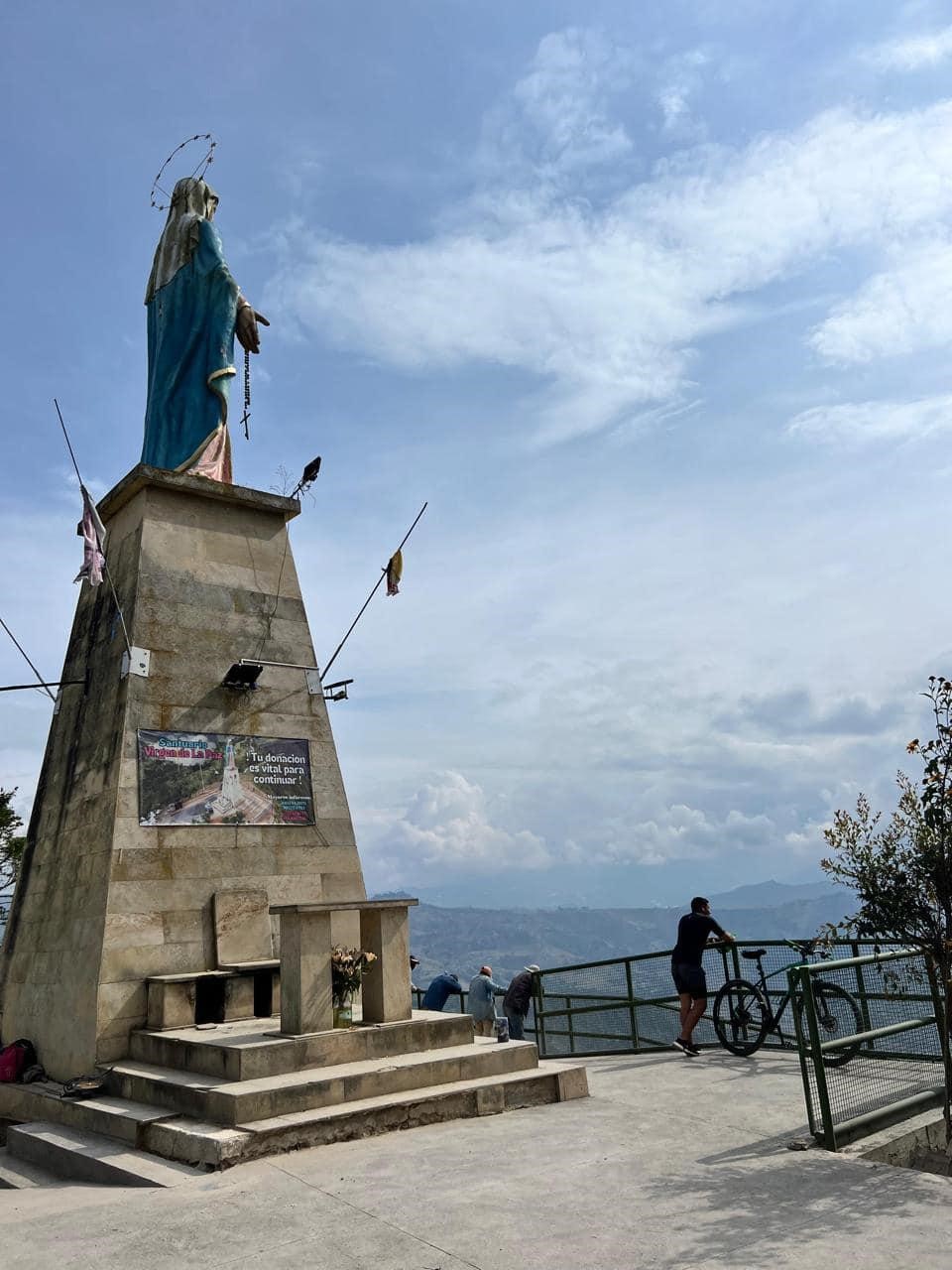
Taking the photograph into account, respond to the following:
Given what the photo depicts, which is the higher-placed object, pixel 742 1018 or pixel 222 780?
pixel 222 780

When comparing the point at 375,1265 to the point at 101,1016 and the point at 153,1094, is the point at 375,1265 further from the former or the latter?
the point at 101,1016

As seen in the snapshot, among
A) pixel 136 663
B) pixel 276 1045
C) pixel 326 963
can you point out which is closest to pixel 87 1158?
pixel 276 1045

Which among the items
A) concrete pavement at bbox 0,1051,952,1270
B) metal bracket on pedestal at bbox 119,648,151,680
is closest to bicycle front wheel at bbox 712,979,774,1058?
concrete pavement at bbox 0,1051,952,1270

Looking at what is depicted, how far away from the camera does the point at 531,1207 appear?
235 inches

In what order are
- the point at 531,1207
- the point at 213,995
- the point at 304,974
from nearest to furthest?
1. the point at 531,1207
2. the point at 304,974
3. the point at 213,995

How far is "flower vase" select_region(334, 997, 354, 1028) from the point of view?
30.7 feet

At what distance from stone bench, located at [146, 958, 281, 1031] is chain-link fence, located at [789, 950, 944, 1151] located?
623 centimetres

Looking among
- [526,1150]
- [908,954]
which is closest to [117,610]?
[526,1150]

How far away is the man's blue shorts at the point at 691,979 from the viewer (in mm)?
10977

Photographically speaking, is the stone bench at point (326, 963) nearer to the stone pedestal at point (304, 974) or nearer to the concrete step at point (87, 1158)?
the stone pedestal at point (304, 974)

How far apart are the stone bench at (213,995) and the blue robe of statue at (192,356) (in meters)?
7.66

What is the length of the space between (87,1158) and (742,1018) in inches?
276

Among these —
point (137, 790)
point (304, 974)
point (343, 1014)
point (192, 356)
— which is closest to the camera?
point (304, 974)

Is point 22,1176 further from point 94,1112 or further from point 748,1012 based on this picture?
point 748,1012
